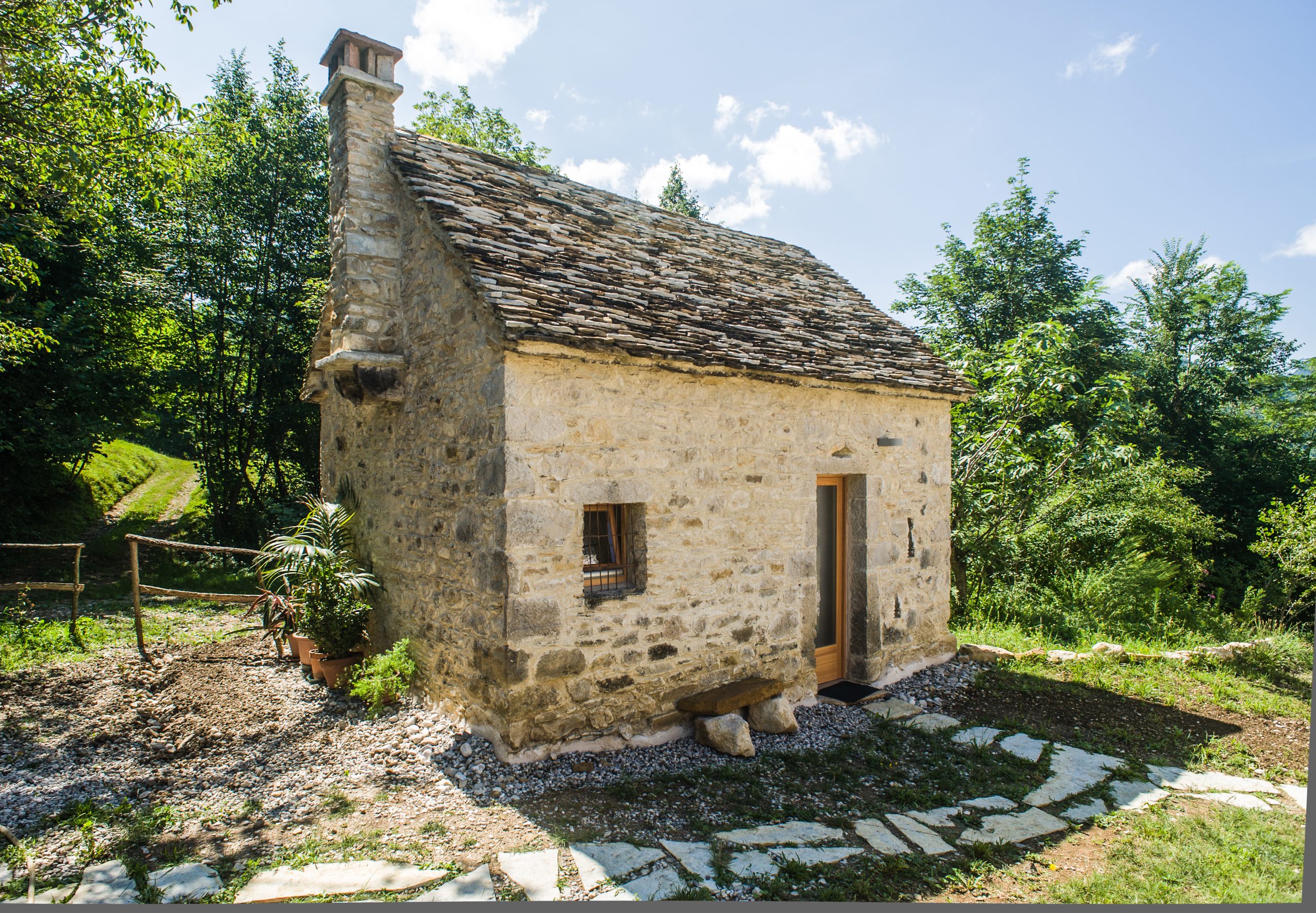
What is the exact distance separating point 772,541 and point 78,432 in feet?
39.9

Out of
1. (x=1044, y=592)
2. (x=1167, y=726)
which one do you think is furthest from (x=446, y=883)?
(x=1044, y=592)

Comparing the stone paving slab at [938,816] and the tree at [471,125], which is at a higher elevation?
the tree at [471,125]

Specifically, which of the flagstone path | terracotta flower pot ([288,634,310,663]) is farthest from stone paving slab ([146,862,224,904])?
terracotta flower pot ([288,634,310,663])

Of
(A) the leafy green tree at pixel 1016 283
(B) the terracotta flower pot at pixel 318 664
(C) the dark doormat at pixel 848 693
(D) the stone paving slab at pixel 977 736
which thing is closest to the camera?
(D) the stone paving slab at pixel 977 736

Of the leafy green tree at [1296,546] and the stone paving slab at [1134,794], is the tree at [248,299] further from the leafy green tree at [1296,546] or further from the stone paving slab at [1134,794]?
the leafy green tree at [1296,546]

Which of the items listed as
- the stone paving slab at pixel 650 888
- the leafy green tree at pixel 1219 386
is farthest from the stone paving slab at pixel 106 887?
the leafy green tree at pixel 1219 386

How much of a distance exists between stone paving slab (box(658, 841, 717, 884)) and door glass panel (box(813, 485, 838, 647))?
11.6 feet

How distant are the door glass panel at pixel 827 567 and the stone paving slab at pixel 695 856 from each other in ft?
11.6

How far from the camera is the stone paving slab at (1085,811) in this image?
4.42 m

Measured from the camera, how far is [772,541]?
622 centimetres

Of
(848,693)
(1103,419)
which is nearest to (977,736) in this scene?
(848,693)

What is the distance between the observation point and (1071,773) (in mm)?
5109

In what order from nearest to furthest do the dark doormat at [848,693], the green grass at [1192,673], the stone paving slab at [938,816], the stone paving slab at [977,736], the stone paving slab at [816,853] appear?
the stone paving slab at [816,853] < the stone paving slab at [938,816] < the stone paving slab at [977,736] < the dark doormat at [848,693] < the green grass at [1192,673]

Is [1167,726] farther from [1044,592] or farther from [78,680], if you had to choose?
[78,680]
